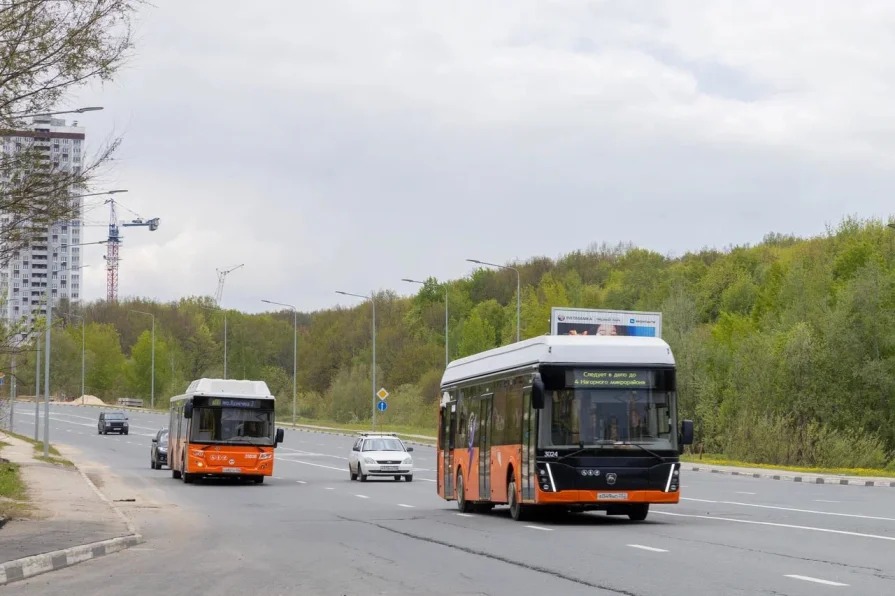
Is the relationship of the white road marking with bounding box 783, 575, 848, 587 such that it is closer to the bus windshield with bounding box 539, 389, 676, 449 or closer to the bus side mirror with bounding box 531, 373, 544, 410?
the bus windshield with bounding box 539, 389, 676, 449

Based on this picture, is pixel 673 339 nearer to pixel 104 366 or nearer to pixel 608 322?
pixel 608 322

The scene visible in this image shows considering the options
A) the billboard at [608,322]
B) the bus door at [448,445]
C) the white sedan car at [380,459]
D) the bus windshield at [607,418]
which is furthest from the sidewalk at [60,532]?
the billboard at [608,322]

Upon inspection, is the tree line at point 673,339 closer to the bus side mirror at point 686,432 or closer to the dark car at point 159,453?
the dark car at point 159,453

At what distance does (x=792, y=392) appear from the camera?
66750mm

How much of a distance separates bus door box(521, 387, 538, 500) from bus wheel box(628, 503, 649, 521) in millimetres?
1918

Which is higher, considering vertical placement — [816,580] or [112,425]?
[112,425]

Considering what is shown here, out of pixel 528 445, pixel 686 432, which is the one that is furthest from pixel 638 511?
pixel 528 445

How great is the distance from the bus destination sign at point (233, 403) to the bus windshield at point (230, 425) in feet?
0.38

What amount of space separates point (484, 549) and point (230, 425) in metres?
23.2

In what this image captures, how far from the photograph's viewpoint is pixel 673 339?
7431 cm

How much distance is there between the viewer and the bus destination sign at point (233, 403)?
40344 mm

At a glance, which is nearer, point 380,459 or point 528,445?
point 528,445

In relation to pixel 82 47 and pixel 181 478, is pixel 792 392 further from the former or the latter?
pixel 82 47

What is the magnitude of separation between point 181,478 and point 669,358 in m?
25.8
